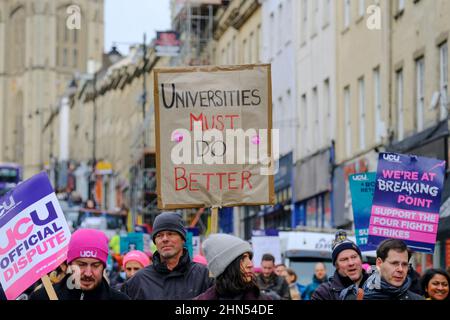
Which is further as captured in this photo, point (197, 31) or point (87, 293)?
point (197, 31)

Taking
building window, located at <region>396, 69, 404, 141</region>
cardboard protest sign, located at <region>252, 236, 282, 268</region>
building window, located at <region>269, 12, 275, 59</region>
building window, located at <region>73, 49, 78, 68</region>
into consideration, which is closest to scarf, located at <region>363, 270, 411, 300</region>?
cardboard protest sign, located at <region>252, 236, 282, 268</region>

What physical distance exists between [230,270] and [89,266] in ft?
4.61

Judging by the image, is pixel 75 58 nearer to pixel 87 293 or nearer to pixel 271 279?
pixel 271 279

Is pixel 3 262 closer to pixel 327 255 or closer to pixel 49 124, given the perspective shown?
pixel 327 255

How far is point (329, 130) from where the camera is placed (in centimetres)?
4116

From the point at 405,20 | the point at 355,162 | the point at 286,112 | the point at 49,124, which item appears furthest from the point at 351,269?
the point at 49,124

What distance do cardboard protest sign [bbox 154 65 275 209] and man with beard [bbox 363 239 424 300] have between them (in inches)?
104

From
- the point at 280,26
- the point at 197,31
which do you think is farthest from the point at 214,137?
the point at 197,31

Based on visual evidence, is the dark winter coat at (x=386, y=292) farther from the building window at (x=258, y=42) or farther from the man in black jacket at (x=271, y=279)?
the building window at (x=258, y=42)

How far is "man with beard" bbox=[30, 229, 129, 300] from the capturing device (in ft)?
28.8

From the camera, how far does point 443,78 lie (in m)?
29.5

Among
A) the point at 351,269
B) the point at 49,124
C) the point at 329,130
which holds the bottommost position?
the point at 351,269

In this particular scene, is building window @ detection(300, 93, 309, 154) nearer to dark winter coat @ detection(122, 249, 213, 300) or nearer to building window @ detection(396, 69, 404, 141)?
building window @ detection(396, 69, 404, 141)

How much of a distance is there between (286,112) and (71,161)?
83.0 metres
